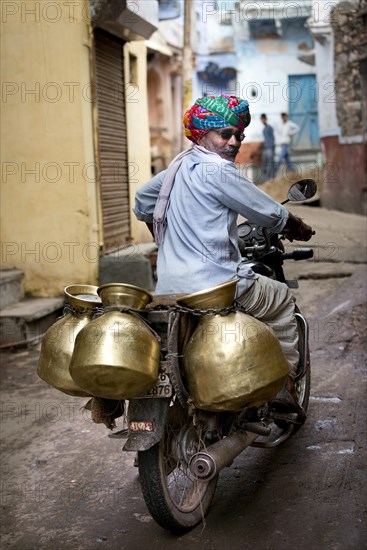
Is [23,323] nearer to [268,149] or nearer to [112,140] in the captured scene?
[112,140]

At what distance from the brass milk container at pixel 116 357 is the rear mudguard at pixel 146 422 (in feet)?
0.84

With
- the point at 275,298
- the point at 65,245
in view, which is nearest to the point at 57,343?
the point at 275,298

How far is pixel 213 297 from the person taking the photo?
10.8 ft

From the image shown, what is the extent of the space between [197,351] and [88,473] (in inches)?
64.6

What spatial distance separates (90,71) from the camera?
9.10m

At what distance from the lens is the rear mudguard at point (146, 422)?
3352mm

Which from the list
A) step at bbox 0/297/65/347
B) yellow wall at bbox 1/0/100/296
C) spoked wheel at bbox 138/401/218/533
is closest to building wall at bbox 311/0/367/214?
yellow wall at bbox 1/0/100/296

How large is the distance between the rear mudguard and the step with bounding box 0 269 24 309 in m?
4.99

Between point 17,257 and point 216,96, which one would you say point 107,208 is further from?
point 216,96

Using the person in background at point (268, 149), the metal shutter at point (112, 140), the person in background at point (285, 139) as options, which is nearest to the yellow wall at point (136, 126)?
the metal shutter at point (112, 140)

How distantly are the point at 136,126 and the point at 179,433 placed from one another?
878cm

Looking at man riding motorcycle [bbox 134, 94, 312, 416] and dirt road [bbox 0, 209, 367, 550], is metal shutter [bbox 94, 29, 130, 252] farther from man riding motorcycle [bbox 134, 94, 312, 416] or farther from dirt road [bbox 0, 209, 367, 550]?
man riding motorcycle [bbox 134, 94, 312, 416]

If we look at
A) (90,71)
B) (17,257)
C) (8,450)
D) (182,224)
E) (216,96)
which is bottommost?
(8,450)

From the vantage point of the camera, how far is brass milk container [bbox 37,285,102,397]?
3.46 meters
